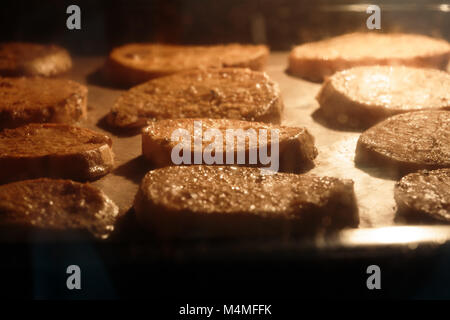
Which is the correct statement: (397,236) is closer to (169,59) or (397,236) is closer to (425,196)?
(425,196)

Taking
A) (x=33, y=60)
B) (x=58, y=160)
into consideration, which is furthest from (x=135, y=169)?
(x=33, y=60)

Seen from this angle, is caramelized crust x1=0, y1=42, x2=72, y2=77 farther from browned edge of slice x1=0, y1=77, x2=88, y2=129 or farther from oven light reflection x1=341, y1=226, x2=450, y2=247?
oven light reflection x1=341, y1=226, x2=450, y2=247

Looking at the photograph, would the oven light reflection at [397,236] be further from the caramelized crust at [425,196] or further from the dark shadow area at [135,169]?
the dark shadow area at [135,169]

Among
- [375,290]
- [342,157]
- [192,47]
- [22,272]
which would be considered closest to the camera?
[22,272]

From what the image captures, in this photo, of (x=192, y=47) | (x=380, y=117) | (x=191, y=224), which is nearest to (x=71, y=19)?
(x=192, y=47)

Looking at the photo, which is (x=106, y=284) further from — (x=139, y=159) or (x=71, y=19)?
(x=71, y=19)

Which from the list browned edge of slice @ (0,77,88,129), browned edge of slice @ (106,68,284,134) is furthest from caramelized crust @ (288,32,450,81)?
browned edge of slice @ (0,77,88,129)

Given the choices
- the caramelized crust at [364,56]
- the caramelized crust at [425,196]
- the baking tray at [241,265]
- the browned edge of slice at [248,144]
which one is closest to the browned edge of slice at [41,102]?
the browned edge of slice at [248,144]
